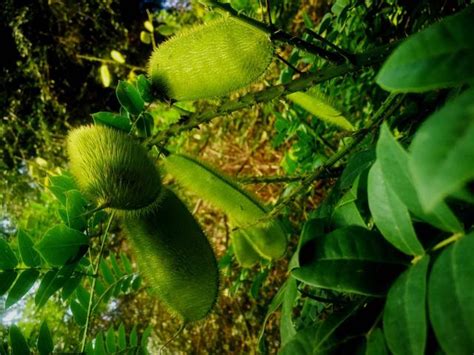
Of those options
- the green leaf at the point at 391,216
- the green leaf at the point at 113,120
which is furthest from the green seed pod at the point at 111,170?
the green leaf at the point at 391,216

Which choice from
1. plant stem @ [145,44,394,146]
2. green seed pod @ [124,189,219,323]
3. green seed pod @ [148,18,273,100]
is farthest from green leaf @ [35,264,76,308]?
green seed pod @ [148,18,273,100]

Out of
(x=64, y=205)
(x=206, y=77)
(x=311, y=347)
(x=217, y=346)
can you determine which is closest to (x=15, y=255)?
(x=64, y=205)

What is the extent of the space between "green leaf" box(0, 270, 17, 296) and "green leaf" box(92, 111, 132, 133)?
34cm

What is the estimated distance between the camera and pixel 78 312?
3.76 feet

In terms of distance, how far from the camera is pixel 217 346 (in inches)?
109

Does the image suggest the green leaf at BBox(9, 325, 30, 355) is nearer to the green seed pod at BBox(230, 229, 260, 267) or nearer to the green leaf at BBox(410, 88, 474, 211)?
the green seed pod at BBox(230, 229, 260, 267)

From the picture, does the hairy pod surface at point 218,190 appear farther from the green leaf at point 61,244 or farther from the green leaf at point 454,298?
the green leaf at point 454,298

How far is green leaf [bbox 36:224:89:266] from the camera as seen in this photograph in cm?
85

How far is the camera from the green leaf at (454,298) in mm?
366

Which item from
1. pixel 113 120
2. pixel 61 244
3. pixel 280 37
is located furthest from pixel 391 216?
pixel 113 120

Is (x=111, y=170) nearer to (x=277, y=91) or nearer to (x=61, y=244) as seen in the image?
(x=61, y=244)

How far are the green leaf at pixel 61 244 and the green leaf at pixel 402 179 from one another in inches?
24.9

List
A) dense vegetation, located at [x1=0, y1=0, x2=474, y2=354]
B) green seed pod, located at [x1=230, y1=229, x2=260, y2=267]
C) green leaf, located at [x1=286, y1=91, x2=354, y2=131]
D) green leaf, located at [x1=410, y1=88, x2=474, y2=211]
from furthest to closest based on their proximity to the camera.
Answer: green seed pod, located at [x1=230, y1=229, x2=260, y2=267]
green leaf, located at [x1=286, y1=91, x2=354, y2=131]
dense vegetation, located at [x1=0, y1=0, x2=474, y2=354]
green leaf, located at [x1=410, y1=88, x2=474, y2=211]

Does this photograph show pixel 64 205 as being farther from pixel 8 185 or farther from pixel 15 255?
pixel 8 185
